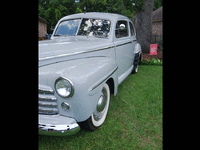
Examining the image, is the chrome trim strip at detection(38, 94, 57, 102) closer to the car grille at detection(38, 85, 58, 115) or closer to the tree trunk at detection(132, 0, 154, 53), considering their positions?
the car grille at detection(38, 85, 58, 115)

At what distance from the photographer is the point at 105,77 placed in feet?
6.40

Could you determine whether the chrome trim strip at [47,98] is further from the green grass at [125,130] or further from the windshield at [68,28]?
the windshield at [68,28]

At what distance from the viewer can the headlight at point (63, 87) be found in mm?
1477

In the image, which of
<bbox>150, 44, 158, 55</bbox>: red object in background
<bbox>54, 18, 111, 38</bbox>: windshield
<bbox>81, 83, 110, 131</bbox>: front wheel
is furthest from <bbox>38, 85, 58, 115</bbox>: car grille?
<bbox>150, 44, 158, 55</bbox>: red object in background

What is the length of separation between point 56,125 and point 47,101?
285 millimetres

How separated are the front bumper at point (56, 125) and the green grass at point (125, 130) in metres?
0.45

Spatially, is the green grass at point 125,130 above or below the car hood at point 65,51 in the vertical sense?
below

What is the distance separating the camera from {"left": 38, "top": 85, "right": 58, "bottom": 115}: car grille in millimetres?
1529

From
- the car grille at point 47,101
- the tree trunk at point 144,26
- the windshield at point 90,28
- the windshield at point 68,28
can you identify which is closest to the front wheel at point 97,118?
the car grille at point 47,101
